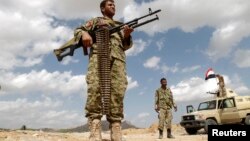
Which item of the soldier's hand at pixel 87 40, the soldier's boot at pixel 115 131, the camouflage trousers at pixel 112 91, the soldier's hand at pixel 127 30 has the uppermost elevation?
the soldier's hand at pixel 127 30

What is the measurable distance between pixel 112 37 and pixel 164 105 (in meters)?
9.22

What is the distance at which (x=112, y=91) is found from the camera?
18.2ft

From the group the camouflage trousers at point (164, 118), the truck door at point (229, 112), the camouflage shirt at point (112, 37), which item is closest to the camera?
the camouflage shirt at point (112, 37)

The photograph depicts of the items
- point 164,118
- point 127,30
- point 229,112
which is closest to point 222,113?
point 229,112

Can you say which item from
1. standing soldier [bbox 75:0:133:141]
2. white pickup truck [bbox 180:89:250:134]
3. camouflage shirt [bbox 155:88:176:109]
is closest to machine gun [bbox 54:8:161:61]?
standing soldier [bbox 75:0:133:141]

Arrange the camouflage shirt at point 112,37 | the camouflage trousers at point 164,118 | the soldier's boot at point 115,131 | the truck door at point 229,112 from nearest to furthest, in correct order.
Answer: the soldier's boot at point 115,131 → the camouflage shirt at point 112,37 → the camouflage trousers at point 164,118 → the truck door at point 229,112

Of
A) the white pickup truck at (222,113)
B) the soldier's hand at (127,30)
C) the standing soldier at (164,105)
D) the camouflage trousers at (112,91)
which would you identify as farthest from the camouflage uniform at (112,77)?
the white pickup truck at (222,113)

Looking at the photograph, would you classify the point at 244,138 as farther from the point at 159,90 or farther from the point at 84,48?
the point at 159,90

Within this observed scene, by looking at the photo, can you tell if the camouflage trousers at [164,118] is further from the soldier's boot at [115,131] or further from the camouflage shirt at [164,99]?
the soldier's boot at [115,131]

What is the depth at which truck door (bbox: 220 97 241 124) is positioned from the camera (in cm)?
2048

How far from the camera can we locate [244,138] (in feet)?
13.8

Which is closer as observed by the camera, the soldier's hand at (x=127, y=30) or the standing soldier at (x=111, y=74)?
the standing soldier at (x=111, y=74)

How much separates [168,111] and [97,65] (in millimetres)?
9627

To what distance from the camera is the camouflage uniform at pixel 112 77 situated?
545 cm
